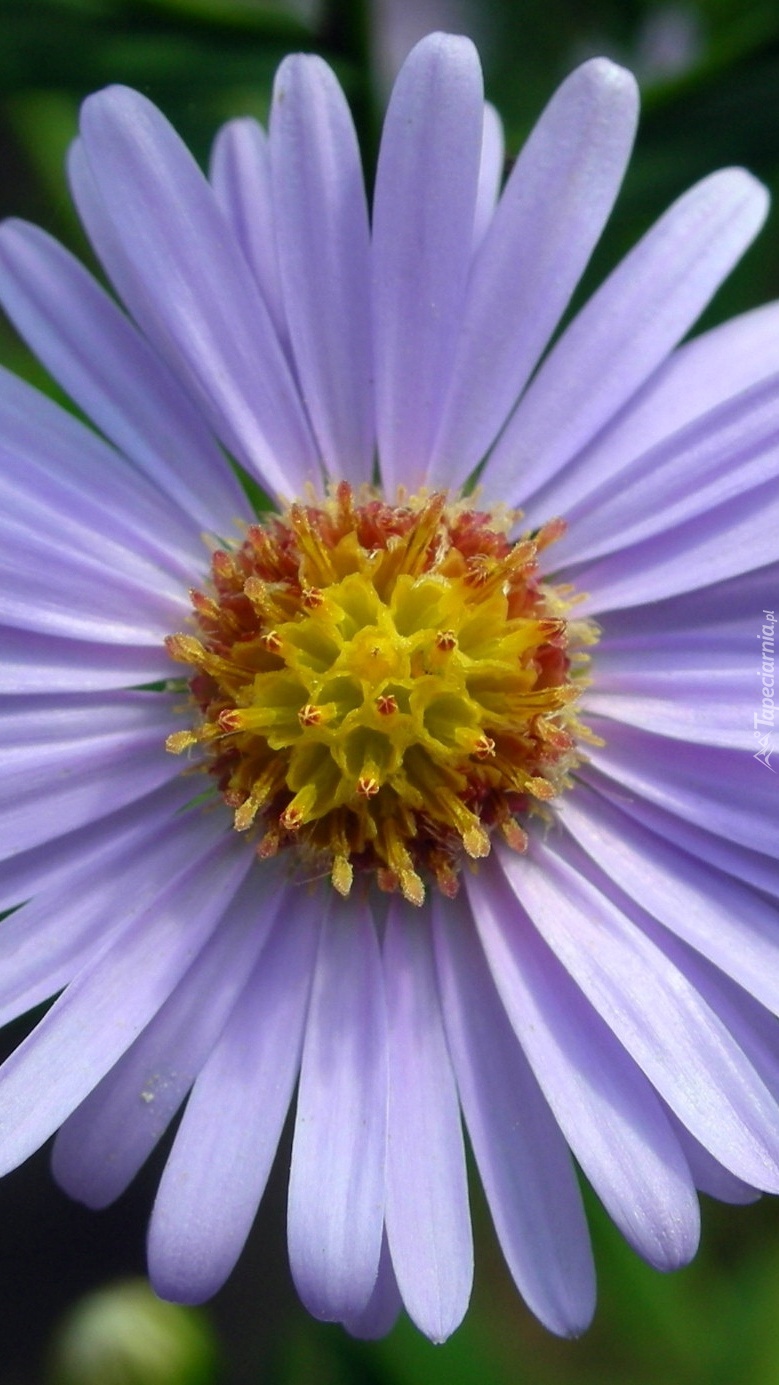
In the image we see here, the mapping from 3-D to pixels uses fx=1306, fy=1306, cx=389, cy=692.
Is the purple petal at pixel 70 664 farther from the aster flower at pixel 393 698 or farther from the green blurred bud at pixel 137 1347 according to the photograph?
the green blurred bud at pixel 137 1347

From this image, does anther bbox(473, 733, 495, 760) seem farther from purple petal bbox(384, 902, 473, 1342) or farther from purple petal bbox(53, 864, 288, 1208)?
purple petal bbox(53, 864, 288, 1208)

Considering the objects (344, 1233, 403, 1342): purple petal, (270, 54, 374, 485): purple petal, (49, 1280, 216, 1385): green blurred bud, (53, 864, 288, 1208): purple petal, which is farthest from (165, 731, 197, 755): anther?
(49, 1280, 216, 1385): green blurred bud

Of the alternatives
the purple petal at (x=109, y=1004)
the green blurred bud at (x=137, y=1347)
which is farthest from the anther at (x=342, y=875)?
the green blurred bud at (x=137, y=1347)

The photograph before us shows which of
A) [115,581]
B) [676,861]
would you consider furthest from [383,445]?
[676,861]

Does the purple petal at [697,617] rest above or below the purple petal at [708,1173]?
above

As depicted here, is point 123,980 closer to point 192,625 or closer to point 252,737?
point 252,737

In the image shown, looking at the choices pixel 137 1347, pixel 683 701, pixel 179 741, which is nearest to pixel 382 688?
pixel 179 741

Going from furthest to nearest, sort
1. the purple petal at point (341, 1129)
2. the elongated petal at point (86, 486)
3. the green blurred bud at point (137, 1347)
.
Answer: the green blurred bud at point (137, 1347) → the elongated petal at point (86, 486) → the purple petal at point (341, 1129)
